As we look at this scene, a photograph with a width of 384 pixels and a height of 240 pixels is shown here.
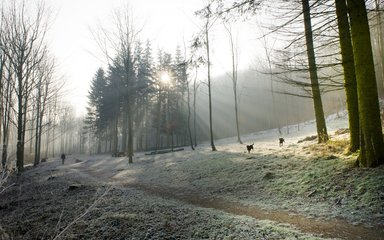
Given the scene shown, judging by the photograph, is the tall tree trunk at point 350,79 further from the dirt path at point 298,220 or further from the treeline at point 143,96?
the treeline at point 143,96

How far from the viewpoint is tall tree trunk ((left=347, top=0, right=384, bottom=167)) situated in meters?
7.23

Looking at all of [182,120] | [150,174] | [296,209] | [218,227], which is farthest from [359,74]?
[182,120]

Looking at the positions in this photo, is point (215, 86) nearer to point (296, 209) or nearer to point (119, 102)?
point (119, 102)

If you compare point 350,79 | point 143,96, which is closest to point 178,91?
point 143,96

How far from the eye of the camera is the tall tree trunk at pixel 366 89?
7.23 metres

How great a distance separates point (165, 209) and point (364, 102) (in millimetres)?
6386

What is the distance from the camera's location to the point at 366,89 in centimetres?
730

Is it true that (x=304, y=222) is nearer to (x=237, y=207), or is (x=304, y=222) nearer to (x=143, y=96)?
(x=237, y=207)

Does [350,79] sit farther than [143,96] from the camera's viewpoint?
No

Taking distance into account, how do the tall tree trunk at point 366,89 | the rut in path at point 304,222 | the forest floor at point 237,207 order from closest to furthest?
the rut in path at point 304,222, the forest floor at point 237,207, the tall tree trunk at point 366,89

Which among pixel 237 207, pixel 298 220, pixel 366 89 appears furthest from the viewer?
pixel 237 207

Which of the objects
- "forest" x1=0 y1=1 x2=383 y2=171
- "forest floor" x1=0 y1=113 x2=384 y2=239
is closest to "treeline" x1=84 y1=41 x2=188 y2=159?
"forest" x1=0 y1=1 x2=383 y2=171

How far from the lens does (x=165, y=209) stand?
7484 mm

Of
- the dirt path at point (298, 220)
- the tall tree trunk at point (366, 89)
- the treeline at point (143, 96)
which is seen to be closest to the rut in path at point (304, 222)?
the dirt path at point (298, 220)
